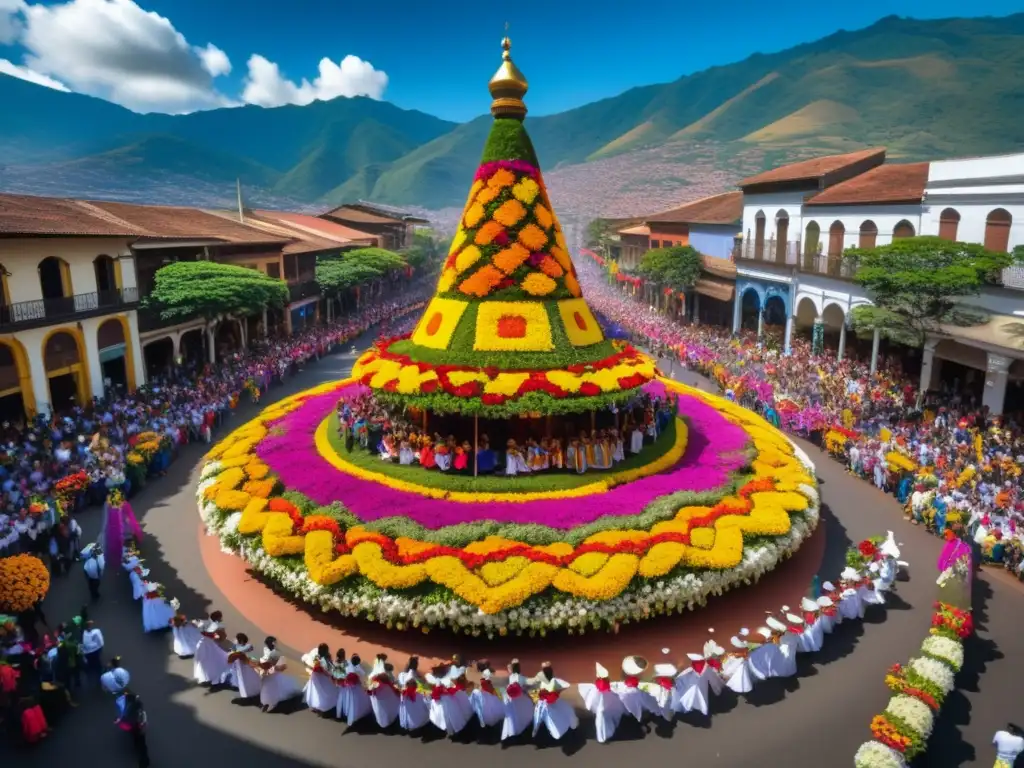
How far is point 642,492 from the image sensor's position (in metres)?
14.5

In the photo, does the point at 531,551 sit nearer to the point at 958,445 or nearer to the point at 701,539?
the point at 701,539

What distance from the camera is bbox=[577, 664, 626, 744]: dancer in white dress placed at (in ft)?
30.5

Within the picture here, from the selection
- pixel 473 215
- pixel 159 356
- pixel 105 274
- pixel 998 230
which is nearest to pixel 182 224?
pixel 159 356

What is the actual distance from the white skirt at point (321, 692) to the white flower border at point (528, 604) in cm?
150

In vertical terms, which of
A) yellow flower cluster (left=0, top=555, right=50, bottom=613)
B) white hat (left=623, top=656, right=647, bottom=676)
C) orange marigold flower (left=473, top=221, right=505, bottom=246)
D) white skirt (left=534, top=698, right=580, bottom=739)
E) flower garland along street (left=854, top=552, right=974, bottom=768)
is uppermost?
orange marigold flower (left=473, top=221, right=505, bottom=246)

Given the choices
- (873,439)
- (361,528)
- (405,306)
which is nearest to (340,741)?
(361,528)

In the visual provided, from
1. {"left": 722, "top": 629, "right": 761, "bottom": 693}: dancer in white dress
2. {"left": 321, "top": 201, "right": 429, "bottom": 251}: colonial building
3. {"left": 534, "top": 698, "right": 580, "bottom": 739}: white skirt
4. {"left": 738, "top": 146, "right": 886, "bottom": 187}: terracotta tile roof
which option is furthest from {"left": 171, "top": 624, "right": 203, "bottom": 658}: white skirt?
{"left": 321, "top": 201, "right": 429, "bottom": 251}: colonial building

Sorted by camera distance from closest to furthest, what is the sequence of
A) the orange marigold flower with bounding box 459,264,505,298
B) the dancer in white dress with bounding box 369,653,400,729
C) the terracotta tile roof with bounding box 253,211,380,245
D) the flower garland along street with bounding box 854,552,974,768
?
Result: the flower garland along street with bounding box 854,552,974,768, the dancer in white dress with bounding box 369,653,400,729, the orange marigold flower with bounding box 459,264,505,298, the terracotta tile roof with bounding box 253,211,380,245

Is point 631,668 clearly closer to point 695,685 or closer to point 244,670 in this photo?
point 695,685

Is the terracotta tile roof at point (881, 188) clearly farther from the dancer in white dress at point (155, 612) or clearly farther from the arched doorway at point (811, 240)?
the dancer in white dress at point (155, 612)

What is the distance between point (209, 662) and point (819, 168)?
3634cm

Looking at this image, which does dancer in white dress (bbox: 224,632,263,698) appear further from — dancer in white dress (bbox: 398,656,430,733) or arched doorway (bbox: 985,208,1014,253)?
arched doorway (bbox: 985,208,1014,253)

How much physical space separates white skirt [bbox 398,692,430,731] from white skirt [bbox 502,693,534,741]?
121 centimetres

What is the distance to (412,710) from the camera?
9414mm
